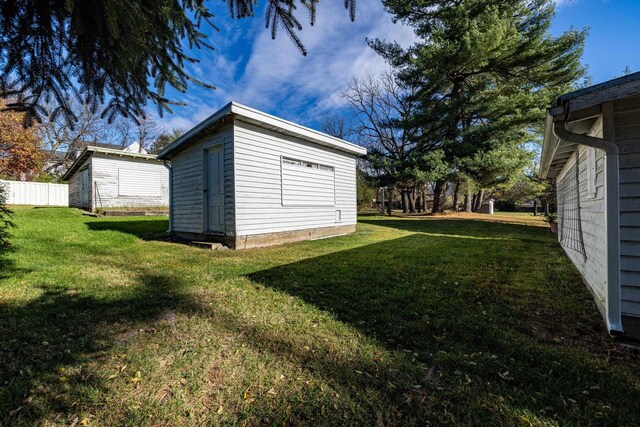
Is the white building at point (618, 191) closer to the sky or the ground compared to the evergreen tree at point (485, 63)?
closer to the ground

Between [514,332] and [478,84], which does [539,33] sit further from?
[514,332]

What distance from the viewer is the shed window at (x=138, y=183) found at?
51.7 ft

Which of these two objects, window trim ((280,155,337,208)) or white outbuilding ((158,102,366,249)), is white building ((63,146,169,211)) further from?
window trim ((280,155,337,208))

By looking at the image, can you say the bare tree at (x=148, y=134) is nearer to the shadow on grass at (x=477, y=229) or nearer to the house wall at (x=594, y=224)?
the shadow on grass at (x=477, y=229)

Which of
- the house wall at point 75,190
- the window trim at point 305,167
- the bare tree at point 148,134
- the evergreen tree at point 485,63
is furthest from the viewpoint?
the bare tree at point 148,134

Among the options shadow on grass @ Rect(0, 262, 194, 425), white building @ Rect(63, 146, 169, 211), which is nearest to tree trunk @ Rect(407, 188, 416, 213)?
white building @ Rect(63, 146, 169, 211)

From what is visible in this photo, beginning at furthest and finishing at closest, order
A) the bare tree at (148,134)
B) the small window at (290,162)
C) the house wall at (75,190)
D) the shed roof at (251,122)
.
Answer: the bare tree at (148,134) < the house wall at (75,190) < the small window at (290,162) < the shed roof at (251,122)

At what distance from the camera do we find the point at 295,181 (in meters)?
8.20

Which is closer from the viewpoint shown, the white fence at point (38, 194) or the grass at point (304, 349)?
the grass at point (304, 349)

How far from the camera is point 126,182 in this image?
15.9 m

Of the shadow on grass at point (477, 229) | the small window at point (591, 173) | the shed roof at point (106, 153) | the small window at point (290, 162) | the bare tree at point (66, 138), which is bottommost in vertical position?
the shadow on grass at point (477, 229)

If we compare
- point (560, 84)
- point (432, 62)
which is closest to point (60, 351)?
point (432, 62)

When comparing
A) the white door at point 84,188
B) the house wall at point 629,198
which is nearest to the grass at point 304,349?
the house wall at point 629,198

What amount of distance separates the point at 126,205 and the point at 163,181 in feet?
8.10
